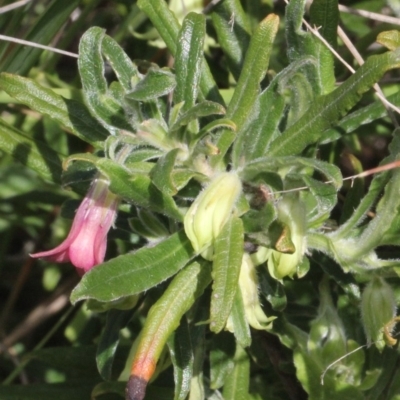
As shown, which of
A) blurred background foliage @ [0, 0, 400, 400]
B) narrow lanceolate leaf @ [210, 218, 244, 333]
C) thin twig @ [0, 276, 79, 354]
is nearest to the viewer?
narrow lanceolate leaf @ [210, 218, 244, 333]

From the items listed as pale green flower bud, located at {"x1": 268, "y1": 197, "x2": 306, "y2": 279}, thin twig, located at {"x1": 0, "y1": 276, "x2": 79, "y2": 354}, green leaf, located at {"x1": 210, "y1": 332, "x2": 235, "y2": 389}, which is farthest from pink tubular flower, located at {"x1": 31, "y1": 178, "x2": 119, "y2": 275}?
thin twig, located at {"x1": 0, "y1": 276, "x2": 79, "y2": 354}

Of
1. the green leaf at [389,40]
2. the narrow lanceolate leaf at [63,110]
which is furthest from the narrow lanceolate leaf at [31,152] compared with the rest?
the green leaf at [389,40]

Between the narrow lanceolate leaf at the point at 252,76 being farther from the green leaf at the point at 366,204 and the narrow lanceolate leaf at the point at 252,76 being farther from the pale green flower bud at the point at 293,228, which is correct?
the green leaf at the point at 366,204

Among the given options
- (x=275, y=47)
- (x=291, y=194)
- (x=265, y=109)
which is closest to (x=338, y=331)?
(x=291, y=194)

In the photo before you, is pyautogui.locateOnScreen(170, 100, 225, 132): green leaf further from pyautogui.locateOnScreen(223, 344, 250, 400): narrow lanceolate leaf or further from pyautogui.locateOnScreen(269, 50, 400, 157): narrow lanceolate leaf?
pyautogui.locateOnScreen(223, 344, 250, 400): narrow lanceolate leaf

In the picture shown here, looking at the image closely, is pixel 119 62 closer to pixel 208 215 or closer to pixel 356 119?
pixel 208 215

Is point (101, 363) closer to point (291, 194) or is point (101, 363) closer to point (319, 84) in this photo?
point (291, 194)
